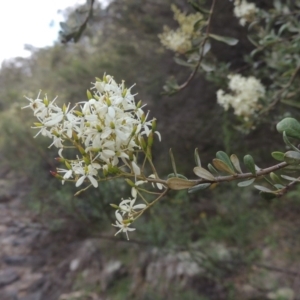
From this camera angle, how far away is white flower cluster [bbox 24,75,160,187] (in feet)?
1.91

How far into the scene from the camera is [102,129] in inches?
22.8

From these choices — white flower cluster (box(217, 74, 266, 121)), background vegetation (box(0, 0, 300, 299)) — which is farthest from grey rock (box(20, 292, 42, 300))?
white flower cluster (box(217, 74, 266, 121))

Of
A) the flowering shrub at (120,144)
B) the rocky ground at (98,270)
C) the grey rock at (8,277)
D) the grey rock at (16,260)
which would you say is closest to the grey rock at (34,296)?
the rocky ground at (98,270)

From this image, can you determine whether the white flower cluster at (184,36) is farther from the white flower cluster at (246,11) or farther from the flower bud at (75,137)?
the flower bud at (75,137)

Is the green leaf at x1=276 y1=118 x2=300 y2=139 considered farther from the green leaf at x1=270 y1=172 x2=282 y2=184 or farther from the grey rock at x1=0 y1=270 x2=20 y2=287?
the grey rock at x1=0 y1=270 x2=20 y2=287

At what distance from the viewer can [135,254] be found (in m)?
4.03

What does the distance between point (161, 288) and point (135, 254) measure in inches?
29.8

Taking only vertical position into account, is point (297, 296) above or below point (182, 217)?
below

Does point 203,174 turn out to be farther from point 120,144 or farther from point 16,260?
point 16,260

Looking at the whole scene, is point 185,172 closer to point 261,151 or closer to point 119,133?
point 261,151

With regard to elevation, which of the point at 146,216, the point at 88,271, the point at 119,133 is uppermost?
the point at 119,133

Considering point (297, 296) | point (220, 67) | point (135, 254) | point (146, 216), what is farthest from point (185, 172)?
point (220, 67)

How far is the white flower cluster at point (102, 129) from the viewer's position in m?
0.58

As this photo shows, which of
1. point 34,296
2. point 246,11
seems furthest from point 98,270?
point 246,11
